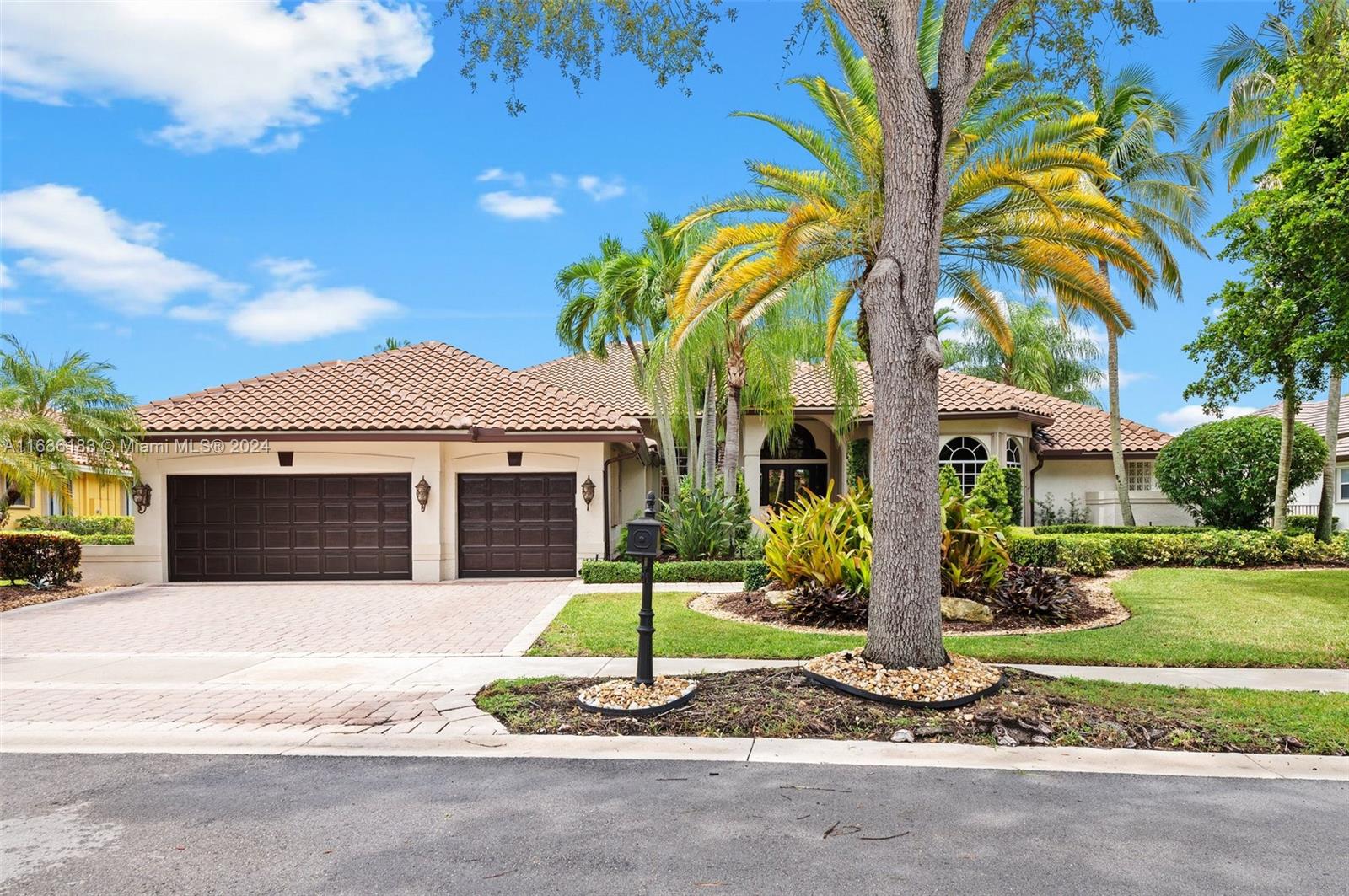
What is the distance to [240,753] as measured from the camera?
6051mm

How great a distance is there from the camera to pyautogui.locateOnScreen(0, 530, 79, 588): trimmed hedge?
16047 millimetres

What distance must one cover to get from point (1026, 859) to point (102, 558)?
1877 cm

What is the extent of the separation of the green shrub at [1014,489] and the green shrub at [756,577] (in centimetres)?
1076

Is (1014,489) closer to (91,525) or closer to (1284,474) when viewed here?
(1284,474)

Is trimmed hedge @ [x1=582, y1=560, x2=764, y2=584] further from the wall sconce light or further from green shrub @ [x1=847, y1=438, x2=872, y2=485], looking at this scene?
the wall sconce light

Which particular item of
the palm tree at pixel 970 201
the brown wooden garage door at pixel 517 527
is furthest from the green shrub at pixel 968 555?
the brown wooden garage door at pixel 517 527

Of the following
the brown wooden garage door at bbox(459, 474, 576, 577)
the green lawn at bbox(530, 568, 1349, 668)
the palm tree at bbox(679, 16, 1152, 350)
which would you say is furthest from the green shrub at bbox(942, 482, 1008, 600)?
the brown wooden garage door at bbox(459, 474, 576, 577)

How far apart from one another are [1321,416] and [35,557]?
41575mm

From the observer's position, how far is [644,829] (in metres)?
4.56

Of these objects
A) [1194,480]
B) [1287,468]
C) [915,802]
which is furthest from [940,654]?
[1194,480]

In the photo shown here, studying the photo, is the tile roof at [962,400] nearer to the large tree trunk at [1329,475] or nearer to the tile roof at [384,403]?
the tile roof at [384,403]

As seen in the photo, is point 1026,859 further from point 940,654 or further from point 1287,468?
point 1287,468

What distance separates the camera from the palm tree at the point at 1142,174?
22.2 m

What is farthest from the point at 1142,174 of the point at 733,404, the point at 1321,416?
the point at 1321,416
